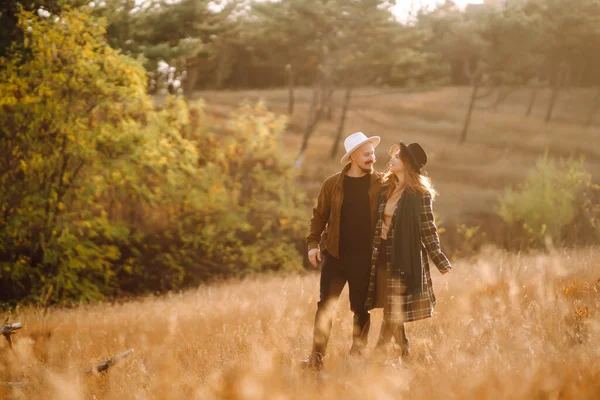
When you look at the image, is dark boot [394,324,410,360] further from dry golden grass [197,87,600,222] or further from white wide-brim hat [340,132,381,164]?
dry golden grass [197,87,600,222]

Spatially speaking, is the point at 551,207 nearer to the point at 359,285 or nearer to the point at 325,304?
the point at 359,285

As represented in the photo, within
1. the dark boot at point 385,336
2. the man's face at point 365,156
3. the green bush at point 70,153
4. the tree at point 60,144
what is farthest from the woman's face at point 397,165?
the tree at point 60,144

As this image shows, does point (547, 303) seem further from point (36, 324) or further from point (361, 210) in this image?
point (36, 324)

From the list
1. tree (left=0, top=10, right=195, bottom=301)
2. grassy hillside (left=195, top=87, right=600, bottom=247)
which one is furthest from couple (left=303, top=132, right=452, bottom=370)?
grassy hillside (left=195, top=87, right=600, bottom=247)

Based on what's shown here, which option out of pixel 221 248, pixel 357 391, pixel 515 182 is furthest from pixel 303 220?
pixel 357 391

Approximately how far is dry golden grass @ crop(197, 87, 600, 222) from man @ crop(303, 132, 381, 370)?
15.9 meters

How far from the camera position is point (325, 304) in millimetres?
4828

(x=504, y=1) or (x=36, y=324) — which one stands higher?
(x=504, y=1)

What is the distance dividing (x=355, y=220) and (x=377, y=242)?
0.88ft

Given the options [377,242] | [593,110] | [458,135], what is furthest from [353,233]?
[593,110]

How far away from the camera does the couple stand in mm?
4602

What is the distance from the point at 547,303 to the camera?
5070 millimetres

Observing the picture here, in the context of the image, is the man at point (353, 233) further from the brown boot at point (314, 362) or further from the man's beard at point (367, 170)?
the brown boot at point (314, 362)

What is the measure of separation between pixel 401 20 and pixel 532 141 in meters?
15.3
